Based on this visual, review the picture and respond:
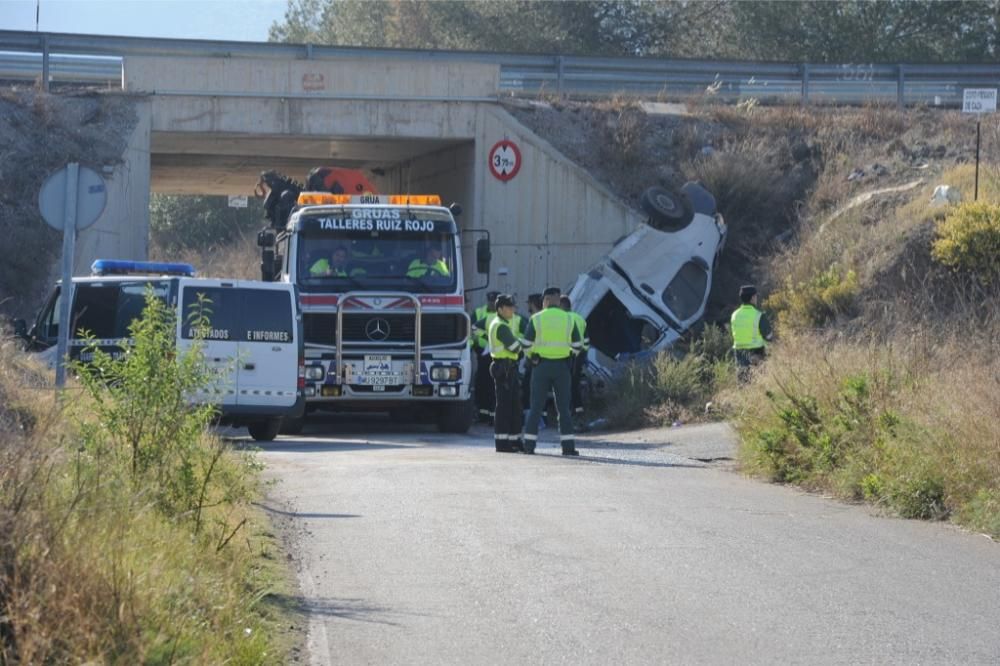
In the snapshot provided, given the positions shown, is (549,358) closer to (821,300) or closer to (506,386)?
(506,386)

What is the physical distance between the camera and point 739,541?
9336 millimetres

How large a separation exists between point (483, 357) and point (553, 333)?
5.49 metres

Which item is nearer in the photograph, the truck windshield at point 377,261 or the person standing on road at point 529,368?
the person standing on road at point 529,368

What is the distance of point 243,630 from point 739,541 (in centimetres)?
400

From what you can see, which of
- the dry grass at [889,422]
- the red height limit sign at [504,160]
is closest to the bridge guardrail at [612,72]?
the red height limit sign at [504,160]

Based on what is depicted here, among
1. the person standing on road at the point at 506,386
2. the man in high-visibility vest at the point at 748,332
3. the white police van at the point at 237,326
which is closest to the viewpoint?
the person standing on road at the point at 506,386

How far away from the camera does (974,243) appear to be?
21.3 m

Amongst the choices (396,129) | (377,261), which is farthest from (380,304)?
(396,129)

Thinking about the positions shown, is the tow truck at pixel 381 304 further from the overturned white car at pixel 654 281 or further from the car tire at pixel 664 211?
the car tire at pixel 664 211

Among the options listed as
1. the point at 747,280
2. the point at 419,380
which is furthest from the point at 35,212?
the point at 747,280

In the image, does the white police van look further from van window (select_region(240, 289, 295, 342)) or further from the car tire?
the car tire

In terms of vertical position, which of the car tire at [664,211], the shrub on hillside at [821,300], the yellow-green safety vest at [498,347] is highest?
the car tire at [664,211]

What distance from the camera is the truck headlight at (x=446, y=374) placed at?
62.9 ft

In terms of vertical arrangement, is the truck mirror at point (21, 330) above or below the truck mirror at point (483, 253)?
below
